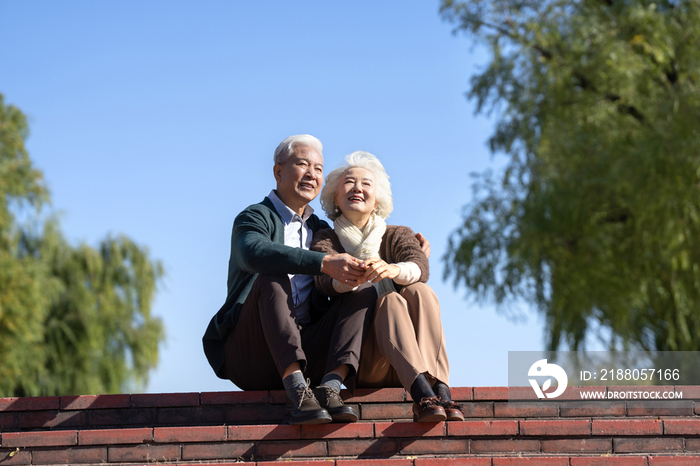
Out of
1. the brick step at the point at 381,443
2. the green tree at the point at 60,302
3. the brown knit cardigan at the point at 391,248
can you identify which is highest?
the green tree at the point at 60,302

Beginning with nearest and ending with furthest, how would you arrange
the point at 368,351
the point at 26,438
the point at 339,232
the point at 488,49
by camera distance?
the point at 26,438
the point at 368,351
the point at 339,232
the point at 488,49

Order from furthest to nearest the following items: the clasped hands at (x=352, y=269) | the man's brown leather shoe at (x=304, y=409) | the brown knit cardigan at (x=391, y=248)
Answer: the brown knit cardigan at (x=391, y=248) < the clasped hands at (x=352, y=269) < the man's brown leather shoe at (x=304, y=409)

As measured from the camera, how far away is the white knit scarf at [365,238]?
336cm

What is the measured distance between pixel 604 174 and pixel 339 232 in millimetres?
6679

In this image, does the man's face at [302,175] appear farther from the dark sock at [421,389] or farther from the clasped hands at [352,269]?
the dark sock at [421,389]

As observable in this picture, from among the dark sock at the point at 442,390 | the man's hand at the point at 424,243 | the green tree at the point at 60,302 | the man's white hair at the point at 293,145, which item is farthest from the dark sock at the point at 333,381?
the green tree at the point at 60,302

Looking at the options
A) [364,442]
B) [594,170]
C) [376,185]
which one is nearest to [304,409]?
[364,442]

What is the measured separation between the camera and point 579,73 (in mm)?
9844

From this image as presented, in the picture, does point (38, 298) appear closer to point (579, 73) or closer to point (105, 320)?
point (105, 320)

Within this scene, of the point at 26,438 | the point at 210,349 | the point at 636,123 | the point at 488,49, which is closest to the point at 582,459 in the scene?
the point at 210,349

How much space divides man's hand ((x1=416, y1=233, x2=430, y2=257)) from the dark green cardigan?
0.54m

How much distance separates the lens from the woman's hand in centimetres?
302

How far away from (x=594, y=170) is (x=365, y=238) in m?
6.71

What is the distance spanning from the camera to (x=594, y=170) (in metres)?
9.37
